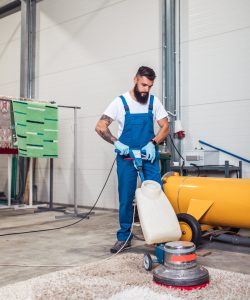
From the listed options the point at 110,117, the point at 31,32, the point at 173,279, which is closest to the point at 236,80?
the point at 110,117

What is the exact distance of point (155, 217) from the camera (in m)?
2.25

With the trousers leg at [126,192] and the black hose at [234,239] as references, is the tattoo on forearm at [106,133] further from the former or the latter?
the black hose at [234,239]

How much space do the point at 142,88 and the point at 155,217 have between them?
1.12m

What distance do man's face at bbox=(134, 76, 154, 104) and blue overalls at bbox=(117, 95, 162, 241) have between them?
0.40 ft

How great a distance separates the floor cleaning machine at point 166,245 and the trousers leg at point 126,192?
0.53 metres

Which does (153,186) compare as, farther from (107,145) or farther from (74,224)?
(107,145)

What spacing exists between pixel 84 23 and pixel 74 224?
3249 millimetres

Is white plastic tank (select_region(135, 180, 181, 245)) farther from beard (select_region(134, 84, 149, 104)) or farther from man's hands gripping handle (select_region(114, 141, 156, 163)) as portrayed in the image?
beard (select_region(134, 84, 149, 104))

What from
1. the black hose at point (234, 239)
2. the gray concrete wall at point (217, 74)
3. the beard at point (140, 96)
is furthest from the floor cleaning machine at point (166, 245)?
the gray concrete wall at point (217, 74)

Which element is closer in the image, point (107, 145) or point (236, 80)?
point (236, 80)

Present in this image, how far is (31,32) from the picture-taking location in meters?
6.71

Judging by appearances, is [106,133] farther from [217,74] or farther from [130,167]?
[217,74]

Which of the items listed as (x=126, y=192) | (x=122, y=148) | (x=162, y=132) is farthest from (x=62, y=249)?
(x=162, y=132)

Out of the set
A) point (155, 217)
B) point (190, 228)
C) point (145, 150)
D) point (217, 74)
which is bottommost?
point (190, 228)
